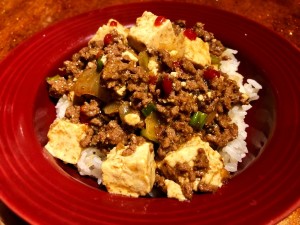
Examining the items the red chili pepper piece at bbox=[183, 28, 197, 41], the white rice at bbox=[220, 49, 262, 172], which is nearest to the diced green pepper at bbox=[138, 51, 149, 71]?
the red chili pepper piece at bbox=[183, 28, 197, 41]

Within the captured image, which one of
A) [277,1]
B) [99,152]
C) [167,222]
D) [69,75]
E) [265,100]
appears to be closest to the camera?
[167,222]

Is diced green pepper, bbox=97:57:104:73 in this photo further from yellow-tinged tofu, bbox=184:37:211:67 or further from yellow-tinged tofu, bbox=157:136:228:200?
yellow-tinged tofu, bbox=157:136:228:200

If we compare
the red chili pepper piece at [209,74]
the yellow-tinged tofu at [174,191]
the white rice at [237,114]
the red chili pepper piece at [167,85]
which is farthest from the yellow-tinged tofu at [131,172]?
the red chili pepper piece at [209,74]

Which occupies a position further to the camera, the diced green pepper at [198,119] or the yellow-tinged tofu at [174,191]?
the diced green pepper at [198,119]

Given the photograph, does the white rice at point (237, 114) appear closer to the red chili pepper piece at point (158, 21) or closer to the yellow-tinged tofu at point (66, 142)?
the red chili pepper piece at point (158, 21)

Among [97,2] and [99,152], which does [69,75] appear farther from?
[97,2]

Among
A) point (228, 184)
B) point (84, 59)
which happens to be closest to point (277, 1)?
point (84, 59)
